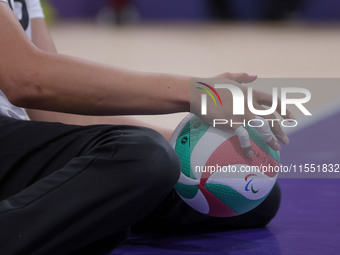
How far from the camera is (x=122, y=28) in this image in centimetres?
1220

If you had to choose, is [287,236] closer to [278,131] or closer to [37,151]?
[278,131]

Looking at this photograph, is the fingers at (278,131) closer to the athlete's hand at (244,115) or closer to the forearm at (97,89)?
the athlete's hand at (244,115)

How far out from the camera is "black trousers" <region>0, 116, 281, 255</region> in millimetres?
1688

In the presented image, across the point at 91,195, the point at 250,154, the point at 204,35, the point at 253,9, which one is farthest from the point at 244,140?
the point at 253,9

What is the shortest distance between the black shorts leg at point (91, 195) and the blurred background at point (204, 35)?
2.59 metres

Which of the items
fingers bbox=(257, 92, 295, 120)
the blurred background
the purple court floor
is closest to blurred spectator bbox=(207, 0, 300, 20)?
the blurred background

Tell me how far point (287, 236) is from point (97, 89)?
2.56ft

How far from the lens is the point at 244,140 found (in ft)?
6.61

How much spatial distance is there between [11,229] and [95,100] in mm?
369

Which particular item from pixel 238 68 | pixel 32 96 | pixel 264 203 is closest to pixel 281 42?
pixel 238 68

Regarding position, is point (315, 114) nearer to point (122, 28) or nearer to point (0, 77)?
point (0, 77)

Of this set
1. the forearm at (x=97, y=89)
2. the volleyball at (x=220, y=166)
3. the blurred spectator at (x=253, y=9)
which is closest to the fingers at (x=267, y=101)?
the volleyball at (x=220, y=166)

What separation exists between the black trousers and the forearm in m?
0.06

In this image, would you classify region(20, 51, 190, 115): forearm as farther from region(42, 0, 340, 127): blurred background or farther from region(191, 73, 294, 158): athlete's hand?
region(42, 0, 340, 127): blurred background
